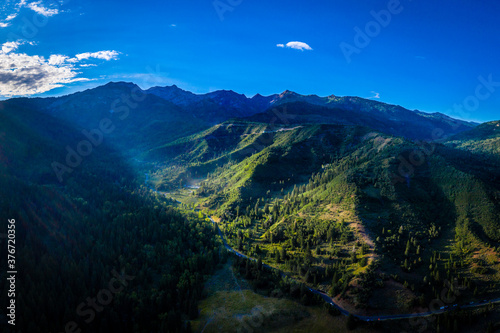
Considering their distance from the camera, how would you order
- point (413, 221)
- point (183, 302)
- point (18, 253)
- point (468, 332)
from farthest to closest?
point (413, 221) → point (18, 253) → point (183, 302) → point (468, 332)

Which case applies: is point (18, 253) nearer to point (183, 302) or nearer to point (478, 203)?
point (183, 302)

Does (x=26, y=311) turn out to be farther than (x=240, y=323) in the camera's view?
No

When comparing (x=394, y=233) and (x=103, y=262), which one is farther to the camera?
(x=394, y=233)

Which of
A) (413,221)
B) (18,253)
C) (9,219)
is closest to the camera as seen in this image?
(18,253)

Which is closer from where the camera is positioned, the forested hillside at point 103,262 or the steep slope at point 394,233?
the forested hillside at point 103,262

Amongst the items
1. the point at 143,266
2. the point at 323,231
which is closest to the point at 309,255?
the point at 323,231

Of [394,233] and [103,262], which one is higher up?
[394,233]

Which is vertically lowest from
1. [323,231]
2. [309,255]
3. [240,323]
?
[240,323]

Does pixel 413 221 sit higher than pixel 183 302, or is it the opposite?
pixel 413 221

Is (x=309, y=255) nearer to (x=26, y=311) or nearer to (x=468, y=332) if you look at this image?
(x=468, y=332)

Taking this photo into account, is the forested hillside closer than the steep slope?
Yes
